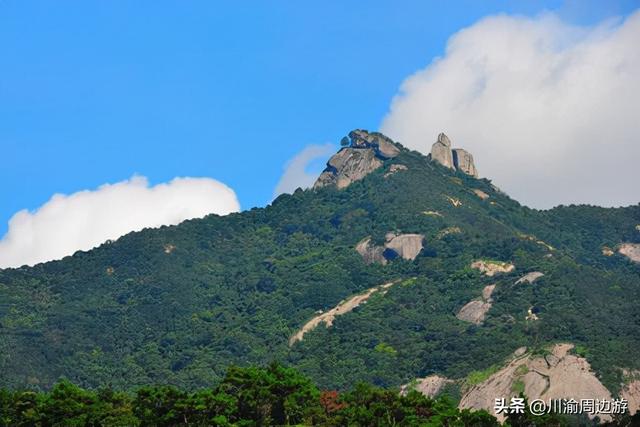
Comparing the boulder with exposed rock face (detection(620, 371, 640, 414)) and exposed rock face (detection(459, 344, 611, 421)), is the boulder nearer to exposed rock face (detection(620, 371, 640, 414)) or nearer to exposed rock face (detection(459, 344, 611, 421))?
exposed rock face (detection(620, 371, 640, 414))

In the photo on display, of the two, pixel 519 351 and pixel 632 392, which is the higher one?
pixel 519 351

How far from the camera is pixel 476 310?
183625mm

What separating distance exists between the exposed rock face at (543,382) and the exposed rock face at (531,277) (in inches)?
1438

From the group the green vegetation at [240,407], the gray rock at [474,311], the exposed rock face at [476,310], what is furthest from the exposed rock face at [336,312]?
the green vegetation at [240,407]

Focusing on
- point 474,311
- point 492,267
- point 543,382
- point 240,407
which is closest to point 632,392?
point 543,382

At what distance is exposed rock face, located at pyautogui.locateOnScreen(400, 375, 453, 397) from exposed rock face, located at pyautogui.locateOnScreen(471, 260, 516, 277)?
129 feet

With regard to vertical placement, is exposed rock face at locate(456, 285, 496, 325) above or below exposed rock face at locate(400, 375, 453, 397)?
above

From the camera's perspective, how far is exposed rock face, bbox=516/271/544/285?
613 ft

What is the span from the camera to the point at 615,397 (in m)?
138

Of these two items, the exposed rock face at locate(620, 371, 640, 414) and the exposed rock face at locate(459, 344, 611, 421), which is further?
the exposed rock face at locate(459, 344, 611, 421)

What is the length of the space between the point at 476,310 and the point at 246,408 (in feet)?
295

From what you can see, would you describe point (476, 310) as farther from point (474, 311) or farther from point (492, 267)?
point (492, 267)

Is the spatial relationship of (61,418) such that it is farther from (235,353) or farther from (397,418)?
(235,353)

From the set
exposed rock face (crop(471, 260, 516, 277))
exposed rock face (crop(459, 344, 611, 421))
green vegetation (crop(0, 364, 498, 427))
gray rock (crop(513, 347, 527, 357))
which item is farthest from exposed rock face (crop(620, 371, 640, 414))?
exposed rock face (crop(471, 260, 516, 277))
